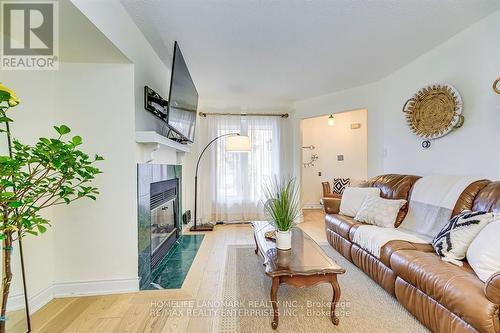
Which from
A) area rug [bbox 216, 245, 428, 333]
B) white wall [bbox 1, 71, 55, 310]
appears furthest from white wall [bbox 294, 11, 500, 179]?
white wall [bbox 1, 71, 55, 310]

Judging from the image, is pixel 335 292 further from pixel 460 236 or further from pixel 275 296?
pixel 460 236

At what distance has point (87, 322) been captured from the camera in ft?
5.30

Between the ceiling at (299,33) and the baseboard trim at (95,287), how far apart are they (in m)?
2.41

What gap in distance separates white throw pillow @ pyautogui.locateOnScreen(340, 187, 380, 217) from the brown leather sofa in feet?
1.20

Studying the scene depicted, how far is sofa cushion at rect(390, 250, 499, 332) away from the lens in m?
1.14

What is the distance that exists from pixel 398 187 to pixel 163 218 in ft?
9.63

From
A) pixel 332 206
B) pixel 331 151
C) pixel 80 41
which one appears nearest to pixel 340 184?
pixel 331 151

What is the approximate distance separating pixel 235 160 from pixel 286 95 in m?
1.60

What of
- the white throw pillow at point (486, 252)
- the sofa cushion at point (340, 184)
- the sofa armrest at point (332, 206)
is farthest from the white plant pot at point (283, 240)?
the sofa cushion at point (340, 184)

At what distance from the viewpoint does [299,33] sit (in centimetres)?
226

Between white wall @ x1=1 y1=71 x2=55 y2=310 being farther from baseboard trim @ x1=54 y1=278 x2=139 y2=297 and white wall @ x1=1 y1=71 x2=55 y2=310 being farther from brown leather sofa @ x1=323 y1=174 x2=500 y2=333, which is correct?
brown leather sofa @ x1=323 y1=174 x2=500 y2=333

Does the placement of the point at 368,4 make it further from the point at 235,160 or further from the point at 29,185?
the point at 235,160

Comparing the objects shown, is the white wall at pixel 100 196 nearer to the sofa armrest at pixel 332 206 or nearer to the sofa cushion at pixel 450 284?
the sofa cushion at pixel 450 284

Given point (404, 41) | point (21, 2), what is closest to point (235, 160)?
point (404, 41)
